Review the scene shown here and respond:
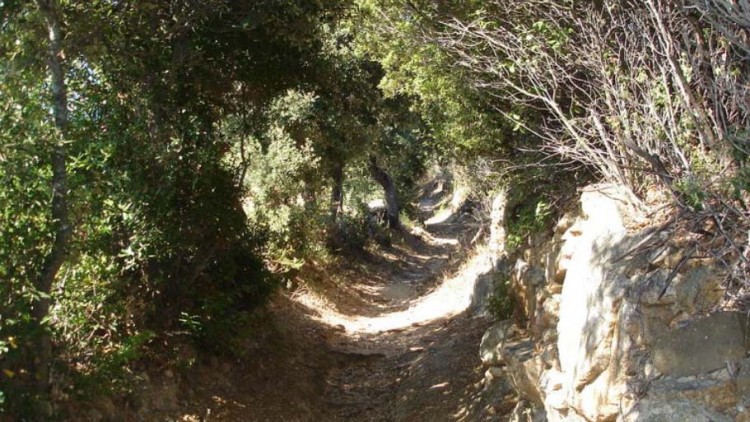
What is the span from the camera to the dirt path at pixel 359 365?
8.97 m

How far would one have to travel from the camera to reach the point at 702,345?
187 inches

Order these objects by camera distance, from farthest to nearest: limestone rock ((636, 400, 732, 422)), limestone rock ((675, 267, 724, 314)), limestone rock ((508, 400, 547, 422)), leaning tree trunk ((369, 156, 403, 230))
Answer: leaning tree trunk ((369, 156, 403, 230))
limestone rock ((508, 400, 547, 422))
limestone rock ((675, 267, 724, 314))
limestone rock ((636, 400, 732, 422))

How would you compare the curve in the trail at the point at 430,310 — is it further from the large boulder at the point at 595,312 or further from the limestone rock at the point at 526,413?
the large boulder at the point at 595,312

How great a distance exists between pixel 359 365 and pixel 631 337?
7885 mm

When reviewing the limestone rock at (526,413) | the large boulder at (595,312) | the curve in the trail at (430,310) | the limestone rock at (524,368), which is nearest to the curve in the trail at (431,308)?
the curve in the trail at (430,310)

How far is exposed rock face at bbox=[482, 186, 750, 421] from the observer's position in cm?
466

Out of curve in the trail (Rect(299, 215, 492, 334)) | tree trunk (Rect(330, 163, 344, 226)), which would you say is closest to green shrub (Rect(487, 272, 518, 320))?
curve in the trail (Rect(299, 215, 492, 334))

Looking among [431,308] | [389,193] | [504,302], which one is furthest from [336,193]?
[504,302]

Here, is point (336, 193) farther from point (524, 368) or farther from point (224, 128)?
point (524, 368)

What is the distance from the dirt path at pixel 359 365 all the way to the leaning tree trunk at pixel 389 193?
1016 cm

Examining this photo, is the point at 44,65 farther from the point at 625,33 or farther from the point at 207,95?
the point at 625,33

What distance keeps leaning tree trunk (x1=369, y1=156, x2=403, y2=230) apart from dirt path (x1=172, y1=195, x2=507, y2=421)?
1016cm

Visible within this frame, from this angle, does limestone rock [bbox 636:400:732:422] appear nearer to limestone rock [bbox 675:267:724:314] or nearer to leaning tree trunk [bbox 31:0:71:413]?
limestone rock [bbox 675:267:724:314]

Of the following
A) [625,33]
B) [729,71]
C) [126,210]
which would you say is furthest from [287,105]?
[729,71]
